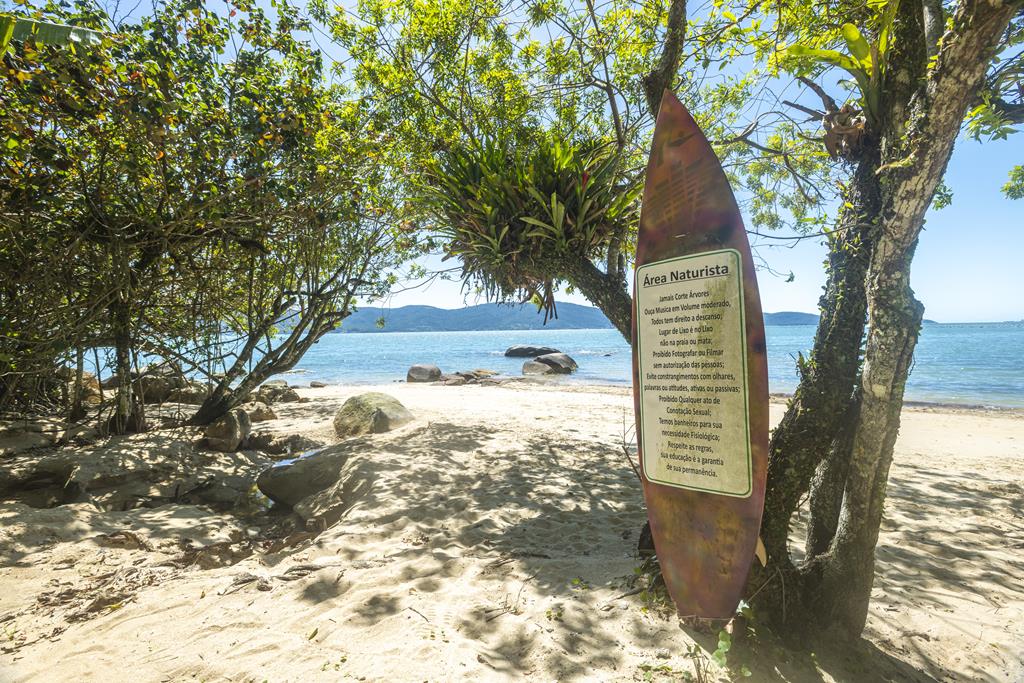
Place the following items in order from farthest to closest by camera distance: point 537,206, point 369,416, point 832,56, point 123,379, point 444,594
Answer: point 369,416
point 123,379
point 537,206
point 444,594
point 832,56

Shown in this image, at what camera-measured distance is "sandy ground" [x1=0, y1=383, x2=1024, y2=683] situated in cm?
227

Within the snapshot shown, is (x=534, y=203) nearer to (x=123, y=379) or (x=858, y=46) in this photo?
(x=858, y=46)

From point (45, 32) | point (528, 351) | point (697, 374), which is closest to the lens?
point (697, 374)

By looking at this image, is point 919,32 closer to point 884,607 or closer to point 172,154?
point 884,607

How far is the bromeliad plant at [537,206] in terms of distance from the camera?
4.41 meters

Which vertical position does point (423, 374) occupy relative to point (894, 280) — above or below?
below

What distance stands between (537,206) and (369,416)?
Result: 4.56 m

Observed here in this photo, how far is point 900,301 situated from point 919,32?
1.36 metres

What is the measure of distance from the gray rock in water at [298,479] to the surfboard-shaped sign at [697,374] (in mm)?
3647

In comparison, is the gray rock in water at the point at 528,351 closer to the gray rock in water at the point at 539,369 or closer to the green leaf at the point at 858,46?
the gray rock in water at the point at 539,369

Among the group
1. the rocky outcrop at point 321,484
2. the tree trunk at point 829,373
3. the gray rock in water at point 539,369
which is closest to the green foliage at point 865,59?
the tree trunk at point 829,373

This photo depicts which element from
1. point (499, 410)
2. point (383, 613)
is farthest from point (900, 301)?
point (499, 410)

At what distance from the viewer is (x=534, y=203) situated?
4484 mm

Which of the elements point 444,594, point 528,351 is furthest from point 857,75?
point 528,351
